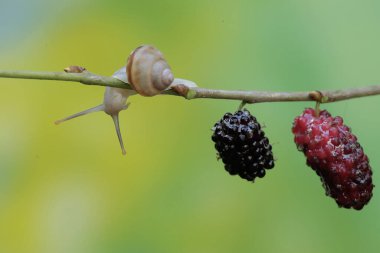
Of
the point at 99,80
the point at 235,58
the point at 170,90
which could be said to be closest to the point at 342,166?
the point at 170,90

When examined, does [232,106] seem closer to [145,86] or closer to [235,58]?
[235,58]

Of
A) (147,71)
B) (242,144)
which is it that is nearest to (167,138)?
(242,144)

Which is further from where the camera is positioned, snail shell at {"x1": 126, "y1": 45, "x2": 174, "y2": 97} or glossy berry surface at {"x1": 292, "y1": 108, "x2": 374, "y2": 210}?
glossy berry surface at {"x1": 292, "y1": 108, "x2": 374, "y2": 210}

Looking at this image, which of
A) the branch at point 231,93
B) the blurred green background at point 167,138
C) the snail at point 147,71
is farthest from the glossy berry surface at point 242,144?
the blurred green background at point 167,138

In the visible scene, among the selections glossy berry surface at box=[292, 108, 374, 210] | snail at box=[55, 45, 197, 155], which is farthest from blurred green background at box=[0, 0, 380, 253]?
snail at box=[55, 45, 197, 155]

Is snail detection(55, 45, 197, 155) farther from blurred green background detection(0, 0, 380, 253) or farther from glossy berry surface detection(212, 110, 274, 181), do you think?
blurred green background detection(0, 0, 380, 253)

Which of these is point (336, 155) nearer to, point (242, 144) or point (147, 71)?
point (242, 144)
